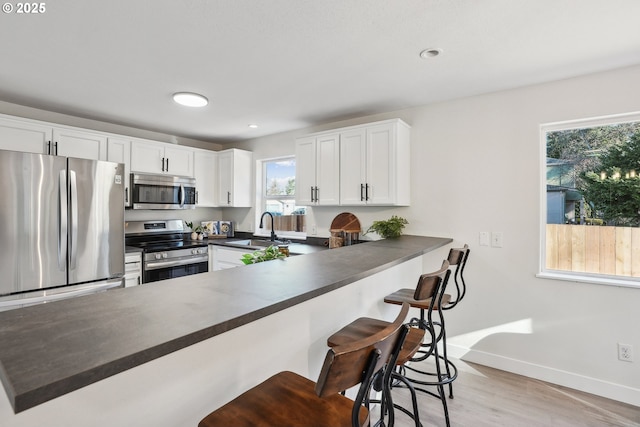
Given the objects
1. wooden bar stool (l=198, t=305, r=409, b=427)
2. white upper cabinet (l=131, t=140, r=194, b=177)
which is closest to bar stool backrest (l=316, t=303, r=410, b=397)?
wooden bar stool (l=198, t=305, r=409, b=427)

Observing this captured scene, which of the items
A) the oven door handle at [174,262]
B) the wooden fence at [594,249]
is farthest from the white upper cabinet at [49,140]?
the wooden fence at [594,249]

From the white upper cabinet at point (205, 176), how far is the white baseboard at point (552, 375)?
359 cm

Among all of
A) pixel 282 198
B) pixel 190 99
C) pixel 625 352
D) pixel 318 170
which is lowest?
pixel 625 352

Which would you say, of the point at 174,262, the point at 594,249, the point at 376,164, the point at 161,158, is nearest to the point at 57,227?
the point at 174,262

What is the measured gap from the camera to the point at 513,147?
8.70 feet

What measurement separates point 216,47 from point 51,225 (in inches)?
81.2

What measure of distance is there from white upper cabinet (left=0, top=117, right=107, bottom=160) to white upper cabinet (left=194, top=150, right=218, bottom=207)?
3.84 ft

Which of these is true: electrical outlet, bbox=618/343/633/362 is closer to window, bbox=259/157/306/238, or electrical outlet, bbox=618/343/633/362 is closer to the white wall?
the white wall

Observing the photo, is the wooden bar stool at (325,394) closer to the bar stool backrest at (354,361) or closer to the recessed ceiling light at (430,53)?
the bar stool backrest at (354,361)

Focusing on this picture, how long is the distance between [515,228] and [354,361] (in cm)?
247

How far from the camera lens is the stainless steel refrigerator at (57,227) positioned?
7.87 feet

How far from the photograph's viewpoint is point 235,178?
4402 mm

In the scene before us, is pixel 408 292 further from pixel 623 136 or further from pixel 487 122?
pixel 623 136

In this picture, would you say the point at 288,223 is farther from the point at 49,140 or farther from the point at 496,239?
the point at 49,140
